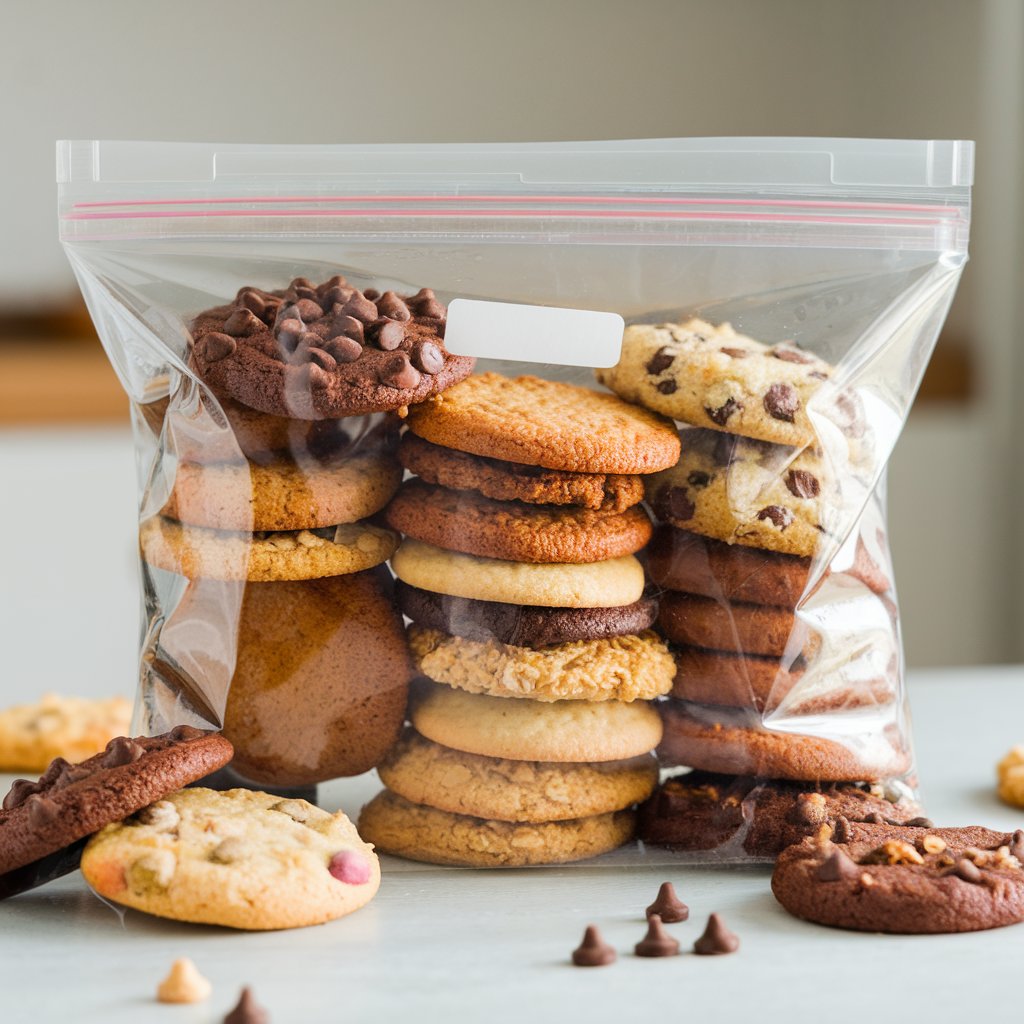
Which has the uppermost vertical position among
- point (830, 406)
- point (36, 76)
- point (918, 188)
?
point (36, 76)

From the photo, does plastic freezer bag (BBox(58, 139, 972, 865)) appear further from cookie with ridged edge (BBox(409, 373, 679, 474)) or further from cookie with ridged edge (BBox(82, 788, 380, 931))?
cookie with ridged edge (BBox(82, 788, 380, 931))

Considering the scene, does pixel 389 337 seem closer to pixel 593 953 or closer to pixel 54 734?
pixel 593 953

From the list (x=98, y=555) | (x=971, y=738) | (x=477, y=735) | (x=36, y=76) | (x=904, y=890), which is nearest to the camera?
(x=904, y=890)

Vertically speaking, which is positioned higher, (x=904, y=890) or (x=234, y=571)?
(x=234, y=571)

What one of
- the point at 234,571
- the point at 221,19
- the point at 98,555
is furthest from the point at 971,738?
the point at 221,19

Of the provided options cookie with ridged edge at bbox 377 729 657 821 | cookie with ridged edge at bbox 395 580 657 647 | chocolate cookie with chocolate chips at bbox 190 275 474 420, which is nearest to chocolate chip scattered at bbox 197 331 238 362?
chocolate cookie with chocolate chips at bbox 190 275 474 420

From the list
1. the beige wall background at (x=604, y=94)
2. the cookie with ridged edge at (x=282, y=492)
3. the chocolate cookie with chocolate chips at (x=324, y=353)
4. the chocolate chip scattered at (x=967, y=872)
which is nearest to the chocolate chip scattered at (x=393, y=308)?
the chocolate cookie with chocolate chips at (x=324, y=353)

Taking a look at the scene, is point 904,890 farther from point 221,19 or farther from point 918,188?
point 221,19
